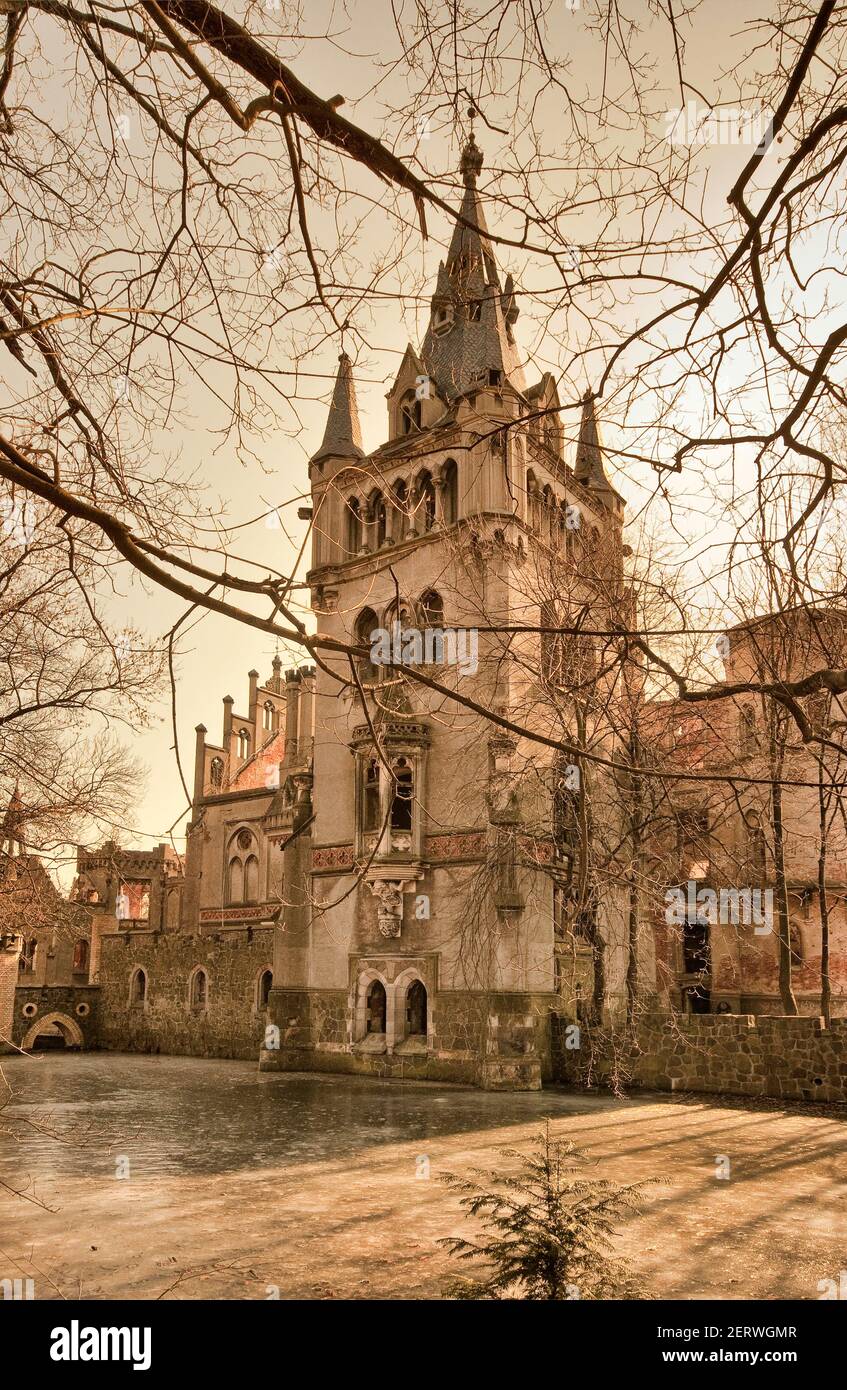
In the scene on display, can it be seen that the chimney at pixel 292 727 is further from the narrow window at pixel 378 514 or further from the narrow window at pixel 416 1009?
the narrow window at pixel 416 1009

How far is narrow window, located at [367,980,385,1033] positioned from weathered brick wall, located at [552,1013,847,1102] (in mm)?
5117

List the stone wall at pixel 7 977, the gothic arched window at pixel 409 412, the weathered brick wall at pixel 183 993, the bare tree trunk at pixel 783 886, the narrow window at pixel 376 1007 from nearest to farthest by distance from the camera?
the bare tree trunk at pixel 783 886
the narrow window at pixel 376 1007
the gothic arched window at pixel 409 412
the stone wall at pixel 7 977
the weathered brick wall at pixel 183 993

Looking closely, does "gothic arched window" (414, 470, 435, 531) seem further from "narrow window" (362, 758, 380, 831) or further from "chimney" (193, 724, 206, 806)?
"chimney" (193, 724, 206, 806)

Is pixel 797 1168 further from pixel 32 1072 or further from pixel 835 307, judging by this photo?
pixel 32 1072

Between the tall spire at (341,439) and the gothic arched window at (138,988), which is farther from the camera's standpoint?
the gothic arched window at (138,988)

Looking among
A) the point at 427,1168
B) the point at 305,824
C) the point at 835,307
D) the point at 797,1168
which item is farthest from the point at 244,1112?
the point at 835,307

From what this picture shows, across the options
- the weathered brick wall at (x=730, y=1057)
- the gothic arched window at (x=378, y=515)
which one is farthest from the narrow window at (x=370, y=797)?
the weathered brick wall at (x=730, y=1057)

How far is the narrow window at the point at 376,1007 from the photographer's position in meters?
21.9

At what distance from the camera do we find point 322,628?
24.3m

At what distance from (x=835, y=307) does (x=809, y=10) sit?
3.05 ft

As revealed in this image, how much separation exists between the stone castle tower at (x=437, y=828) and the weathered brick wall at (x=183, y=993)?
5309mm

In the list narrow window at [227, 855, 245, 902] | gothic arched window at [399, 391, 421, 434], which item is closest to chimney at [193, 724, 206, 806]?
narrow window at [227, 855, 245, 902]

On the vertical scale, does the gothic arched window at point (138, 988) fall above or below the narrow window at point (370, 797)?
below
